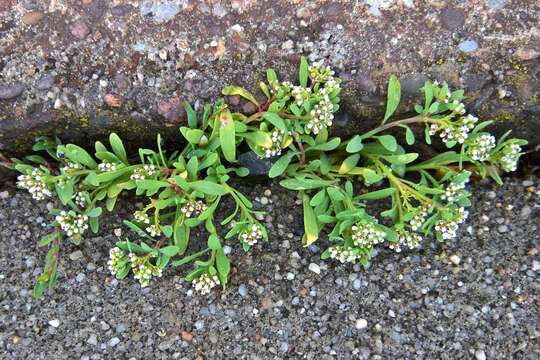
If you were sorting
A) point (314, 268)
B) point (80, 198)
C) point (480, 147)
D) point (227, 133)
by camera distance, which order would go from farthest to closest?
1. point (314, 268)
2. point (80, 198)
3. point (480, 147)
4. point (227, 133)

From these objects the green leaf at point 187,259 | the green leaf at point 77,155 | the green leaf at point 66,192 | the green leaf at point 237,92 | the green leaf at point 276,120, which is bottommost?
the green leaf at point 187,259

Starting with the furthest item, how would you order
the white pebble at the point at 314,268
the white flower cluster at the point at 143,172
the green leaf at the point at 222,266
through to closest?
the white pebble at the point at 314,268, the green leaf at the point at 222,266, the white flower cluster at the point at 143,172

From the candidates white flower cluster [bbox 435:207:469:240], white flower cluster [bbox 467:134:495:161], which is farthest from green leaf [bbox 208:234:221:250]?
white flower cluster [bbox 467:134:495:161]

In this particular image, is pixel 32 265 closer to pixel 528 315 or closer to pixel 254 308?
pixel 254 308

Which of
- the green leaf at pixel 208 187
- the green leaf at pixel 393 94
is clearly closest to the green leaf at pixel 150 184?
the green leaf at pixel 208 187

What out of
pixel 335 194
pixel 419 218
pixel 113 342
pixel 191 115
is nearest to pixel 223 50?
pixel 191 115

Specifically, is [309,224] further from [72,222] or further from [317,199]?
[72,222]

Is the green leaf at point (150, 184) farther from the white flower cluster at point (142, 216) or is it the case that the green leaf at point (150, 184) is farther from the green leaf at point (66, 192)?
the green leaf at point (66, 192)
